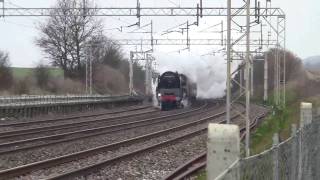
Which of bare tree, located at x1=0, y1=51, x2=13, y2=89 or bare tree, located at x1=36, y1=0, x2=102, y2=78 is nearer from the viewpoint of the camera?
bare tree, located at x1=0, y1=51, x2=13, y2=89

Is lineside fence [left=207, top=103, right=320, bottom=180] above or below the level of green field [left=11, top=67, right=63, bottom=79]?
below

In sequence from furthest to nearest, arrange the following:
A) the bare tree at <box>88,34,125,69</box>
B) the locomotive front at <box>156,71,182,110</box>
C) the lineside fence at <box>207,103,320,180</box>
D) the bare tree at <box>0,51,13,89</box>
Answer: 1. the bare tree at <box>88,34,125,69</box>
2. the bare tree at <box>0,51,13,89</box>
3. the locomotive front at <box>156,71,182,110</box>
4. the lineside fence at <box>207,103,320,180</box>

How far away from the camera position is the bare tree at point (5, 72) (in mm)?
68312

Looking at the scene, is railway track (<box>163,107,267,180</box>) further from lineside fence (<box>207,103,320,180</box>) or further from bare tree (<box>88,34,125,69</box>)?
bare tree (<box>88,34,125,69</box>)

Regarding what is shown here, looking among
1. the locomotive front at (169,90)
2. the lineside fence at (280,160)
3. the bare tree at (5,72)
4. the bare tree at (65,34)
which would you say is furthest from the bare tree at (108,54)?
the lineside fence at (280,160)

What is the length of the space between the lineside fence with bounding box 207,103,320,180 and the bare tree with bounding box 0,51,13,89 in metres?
60.6

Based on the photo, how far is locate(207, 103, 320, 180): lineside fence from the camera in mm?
4852

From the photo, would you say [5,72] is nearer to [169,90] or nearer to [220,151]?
[169,90]

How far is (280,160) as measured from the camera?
6.57 metres

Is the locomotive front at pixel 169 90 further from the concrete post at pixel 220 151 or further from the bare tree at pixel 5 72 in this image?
the concrete post at pixel 220 151

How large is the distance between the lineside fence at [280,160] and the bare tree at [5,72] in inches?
2387

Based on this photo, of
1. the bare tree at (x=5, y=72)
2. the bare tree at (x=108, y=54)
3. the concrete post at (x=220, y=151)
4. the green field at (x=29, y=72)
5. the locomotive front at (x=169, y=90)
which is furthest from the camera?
the bare tree at (x=108, y=54)

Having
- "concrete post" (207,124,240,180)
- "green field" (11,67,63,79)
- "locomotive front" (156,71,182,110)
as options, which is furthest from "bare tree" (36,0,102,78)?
"concrete post" (207,124,240,180)

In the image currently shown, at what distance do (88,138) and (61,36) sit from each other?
58213mm
